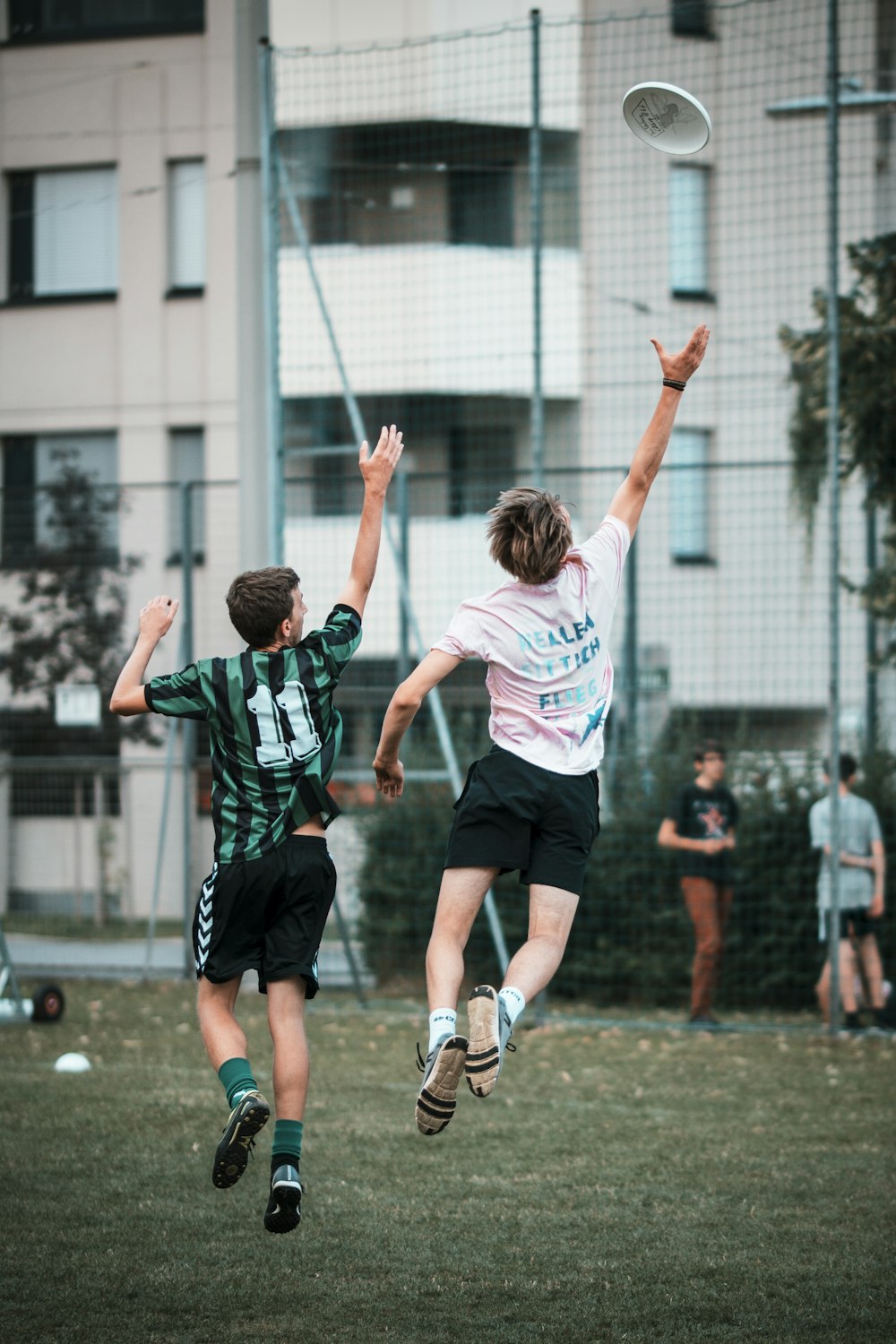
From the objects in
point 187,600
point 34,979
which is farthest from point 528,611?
point 34,979

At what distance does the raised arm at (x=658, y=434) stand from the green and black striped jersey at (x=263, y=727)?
1.16 m

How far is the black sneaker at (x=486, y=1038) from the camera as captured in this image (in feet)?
16.7

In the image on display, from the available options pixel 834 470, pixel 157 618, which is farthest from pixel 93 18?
pixel 157 618

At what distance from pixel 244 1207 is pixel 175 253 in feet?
59.3

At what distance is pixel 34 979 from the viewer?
46.7 feet

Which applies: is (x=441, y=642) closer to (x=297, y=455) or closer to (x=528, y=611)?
(x=528, y=611)

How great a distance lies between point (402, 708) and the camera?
544 cm

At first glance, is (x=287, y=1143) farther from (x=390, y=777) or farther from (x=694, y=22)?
(x=694, y=22)

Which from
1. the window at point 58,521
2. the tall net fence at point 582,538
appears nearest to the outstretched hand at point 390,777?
the tall net fence at point 582,538

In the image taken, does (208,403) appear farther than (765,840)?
Yes

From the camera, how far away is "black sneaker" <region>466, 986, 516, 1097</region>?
5.09 m

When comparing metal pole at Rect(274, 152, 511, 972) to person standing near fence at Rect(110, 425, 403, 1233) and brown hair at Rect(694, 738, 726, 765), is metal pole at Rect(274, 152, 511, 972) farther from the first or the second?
person standing near fence at Rect(110, 425, 403, 1233)

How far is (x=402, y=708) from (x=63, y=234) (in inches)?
767

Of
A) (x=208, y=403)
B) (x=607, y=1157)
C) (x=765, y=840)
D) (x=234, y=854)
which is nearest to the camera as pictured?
(x=234, y=854)
